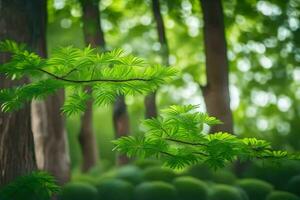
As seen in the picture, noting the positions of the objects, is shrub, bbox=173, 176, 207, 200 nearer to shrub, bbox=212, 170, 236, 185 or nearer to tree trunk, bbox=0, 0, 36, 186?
shrub, bbox=212, 170, 236, 185

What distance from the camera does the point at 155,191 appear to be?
793cm

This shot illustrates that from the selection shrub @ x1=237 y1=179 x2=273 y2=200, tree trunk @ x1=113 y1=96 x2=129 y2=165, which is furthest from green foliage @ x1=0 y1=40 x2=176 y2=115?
tree trunk @ x1=113 y1=96 x2=129 y2=165

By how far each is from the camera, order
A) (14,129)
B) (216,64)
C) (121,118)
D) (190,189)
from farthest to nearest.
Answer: (121,118), (216,64), (190,189), (14,129)

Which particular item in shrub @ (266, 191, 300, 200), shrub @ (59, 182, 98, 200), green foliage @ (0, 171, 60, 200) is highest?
green foliage @ (0, 171, 60, 200)

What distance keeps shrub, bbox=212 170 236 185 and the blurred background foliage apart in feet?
7.12

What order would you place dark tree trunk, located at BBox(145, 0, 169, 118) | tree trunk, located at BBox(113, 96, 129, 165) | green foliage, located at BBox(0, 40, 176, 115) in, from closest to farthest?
green foliage, located at BBox(0, 40, 176, 115), dark tree trunk, located at BBox(145, 0, 169, 118), tree trunk, located at BBox(113, 96, 129, 165)

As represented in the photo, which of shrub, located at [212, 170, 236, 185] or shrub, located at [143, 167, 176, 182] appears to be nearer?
shrub, located at [143, 167, 176, 182]

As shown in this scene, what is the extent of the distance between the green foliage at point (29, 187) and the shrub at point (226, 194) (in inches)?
193

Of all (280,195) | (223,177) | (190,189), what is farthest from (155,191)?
(280,195)

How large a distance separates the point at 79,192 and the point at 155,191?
4.41ft

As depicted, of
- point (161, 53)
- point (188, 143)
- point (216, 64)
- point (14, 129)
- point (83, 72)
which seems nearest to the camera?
point (83, 72)

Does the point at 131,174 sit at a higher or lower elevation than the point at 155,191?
higher

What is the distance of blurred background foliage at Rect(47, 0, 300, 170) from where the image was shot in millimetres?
11586

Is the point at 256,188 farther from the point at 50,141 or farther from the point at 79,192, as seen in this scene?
the point at 50,141
